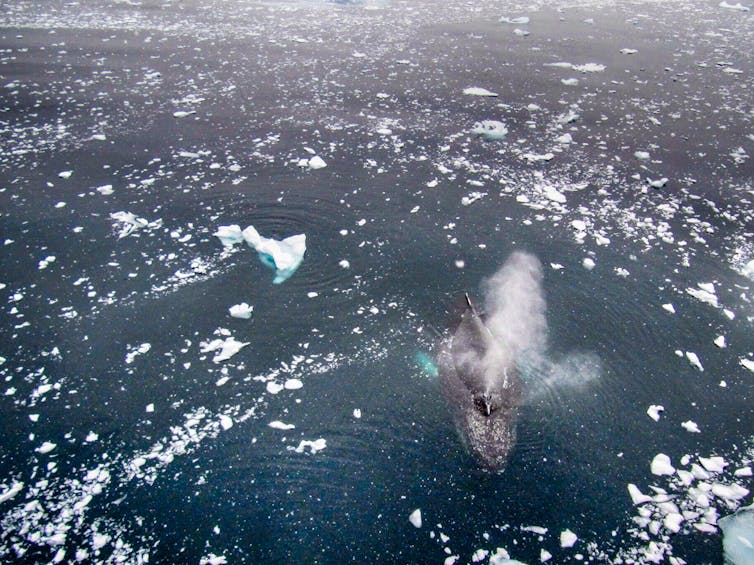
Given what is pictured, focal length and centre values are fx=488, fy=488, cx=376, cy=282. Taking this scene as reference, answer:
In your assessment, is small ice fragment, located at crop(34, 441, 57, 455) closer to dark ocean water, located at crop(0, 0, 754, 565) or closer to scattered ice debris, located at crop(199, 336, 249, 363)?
dark ocean water, located at crop(0, 0, 754, 565)

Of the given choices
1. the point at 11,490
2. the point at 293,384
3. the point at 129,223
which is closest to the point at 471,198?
the point at 293,384

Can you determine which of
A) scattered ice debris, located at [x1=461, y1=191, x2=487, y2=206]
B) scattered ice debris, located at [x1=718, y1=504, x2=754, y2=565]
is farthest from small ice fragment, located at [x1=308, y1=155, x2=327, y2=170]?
scattered ice debris, located at [x1=718, y1=504, x2=754, y2=565]

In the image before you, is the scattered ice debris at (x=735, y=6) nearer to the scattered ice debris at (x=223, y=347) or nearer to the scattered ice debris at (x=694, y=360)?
the scattered ice debris at (x=694, y=360)

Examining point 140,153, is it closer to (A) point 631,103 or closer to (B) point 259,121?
(B) point 259,121

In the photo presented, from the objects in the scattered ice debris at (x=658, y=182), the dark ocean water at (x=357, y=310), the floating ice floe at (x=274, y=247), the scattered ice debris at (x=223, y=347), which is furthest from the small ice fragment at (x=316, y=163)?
the scattered ice debris at (x=658, y=182)

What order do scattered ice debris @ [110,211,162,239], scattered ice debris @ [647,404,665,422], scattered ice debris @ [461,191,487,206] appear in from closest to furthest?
scattered ice debris @ [647,404,665,422], scattered ice debris @ [110,211,162,239], scattered ice debris @ [461,191,487,206]

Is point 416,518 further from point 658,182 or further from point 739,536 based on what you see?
point 658,182
